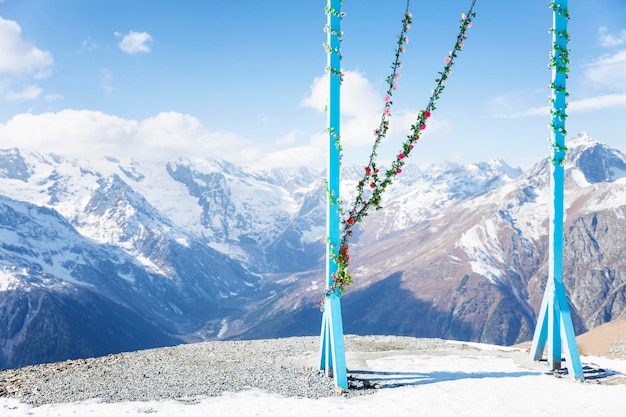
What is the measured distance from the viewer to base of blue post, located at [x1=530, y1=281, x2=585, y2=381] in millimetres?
19328

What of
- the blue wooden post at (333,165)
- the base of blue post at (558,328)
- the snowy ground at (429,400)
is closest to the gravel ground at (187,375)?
the snowy ground at (429,400)

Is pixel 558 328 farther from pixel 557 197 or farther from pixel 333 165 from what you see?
pixel 333 165

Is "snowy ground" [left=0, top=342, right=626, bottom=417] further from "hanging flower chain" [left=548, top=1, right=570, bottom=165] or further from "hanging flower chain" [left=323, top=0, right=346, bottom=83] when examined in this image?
"hanging flower chain" [left=323, top=0, right=346, bottom=83]

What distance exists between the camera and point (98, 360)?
22922 mm

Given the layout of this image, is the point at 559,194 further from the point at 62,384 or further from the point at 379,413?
the point at 62,384

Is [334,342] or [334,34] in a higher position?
[334,34]

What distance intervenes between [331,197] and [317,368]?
281 inches

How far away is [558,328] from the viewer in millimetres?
20219

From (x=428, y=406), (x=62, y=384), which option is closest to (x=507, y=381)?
(x=428, y=406)

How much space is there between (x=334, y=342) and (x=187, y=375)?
6.12 meters

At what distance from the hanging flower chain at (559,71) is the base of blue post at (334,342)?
10552 millimetres

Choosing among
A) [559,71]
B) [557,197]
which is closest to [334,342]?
[557,197]

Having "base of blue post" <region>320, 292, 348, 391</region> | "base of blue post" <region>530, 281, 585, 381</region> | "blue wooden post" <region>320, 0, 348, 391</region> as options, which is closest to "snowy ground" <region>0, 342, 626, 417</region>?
"base of blue post" <region>530, 281, 585, 381</region>

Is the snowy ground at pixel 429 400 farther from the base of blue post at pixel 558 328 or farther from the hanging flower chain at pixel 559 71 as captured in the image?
the hanging flower chain at pixel 559 71
